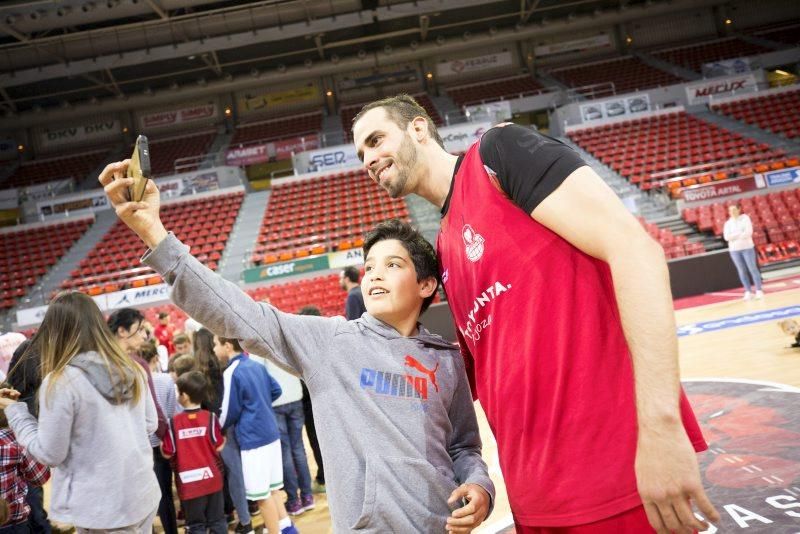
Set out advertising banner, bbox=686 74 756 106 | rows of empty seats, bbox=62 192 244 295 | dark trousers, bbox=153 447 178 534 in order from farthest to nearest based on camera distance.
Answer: advertising banner, bbox=686 74 756 106, rows of empty seats, bbox=62 192 244 295, dark trousers, bbox=153 447 178 534

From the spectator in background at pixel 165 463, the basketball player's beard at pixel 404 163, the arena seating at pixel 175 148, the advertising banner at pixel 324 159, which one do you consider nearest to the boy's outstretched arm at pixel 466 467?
the basketball player's beard at pixel 404 163

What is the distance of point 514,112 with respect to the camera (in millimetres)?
21734

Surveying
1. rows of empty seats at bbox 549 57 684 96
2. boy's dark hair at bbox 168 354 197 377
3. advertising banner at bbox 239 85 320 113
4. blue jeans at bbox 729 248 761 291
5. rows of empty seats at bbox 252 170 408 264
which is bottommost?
blue jeans at bbox 729 248 761 291

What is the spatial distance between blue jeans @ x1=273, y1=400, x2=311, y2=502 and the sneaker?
0.02 metres

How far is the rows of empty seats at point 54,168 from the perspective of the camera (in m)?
22.4

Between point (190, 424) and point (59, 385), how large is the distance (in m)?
1.44

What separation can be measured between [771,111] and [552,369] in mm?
21525

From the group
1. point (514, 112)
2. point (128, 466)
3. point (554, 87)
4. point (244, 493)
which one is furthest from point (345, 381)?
point (554, 87)

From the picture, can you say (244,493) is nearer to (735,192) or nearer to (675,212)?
(675,212)

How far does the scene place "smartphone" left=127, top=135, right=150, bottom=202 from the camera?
1145 mm

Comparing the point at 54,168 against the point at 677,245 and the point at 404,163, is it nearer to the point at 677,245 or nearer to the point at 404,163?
the point at 677,245

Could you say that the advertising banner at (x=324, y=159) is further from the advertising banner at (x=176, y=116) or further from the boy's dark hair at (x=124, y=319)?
the boy's dark hair at (x=124, y=319)

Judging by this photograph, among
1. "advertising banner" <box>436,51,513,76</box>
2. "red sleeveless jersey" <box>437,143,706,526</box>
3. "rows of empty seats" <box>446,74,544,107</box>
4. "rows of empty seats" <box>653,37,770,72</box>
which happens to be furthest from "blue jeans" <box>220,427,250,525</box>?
"rows of empty seats" <box>653,37,770,72</box>

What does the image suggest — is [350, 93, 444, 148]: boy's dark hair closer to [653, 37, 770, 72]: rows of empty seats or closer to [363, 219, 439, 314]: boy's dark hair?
[363, 219, 439, 314]: boy's dark hair
